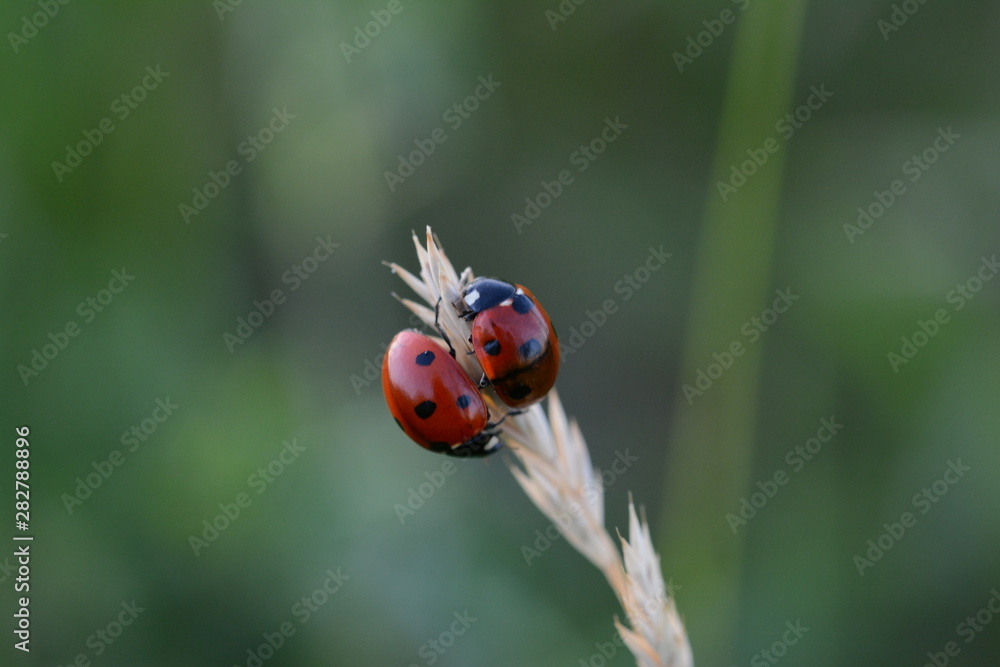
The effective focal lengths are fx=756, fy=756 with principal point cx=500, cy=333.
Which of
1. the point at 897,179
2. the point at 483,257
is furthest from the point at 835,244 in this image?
the point at 483,257

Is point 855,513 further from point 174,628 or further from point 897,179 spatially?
point 174,628
